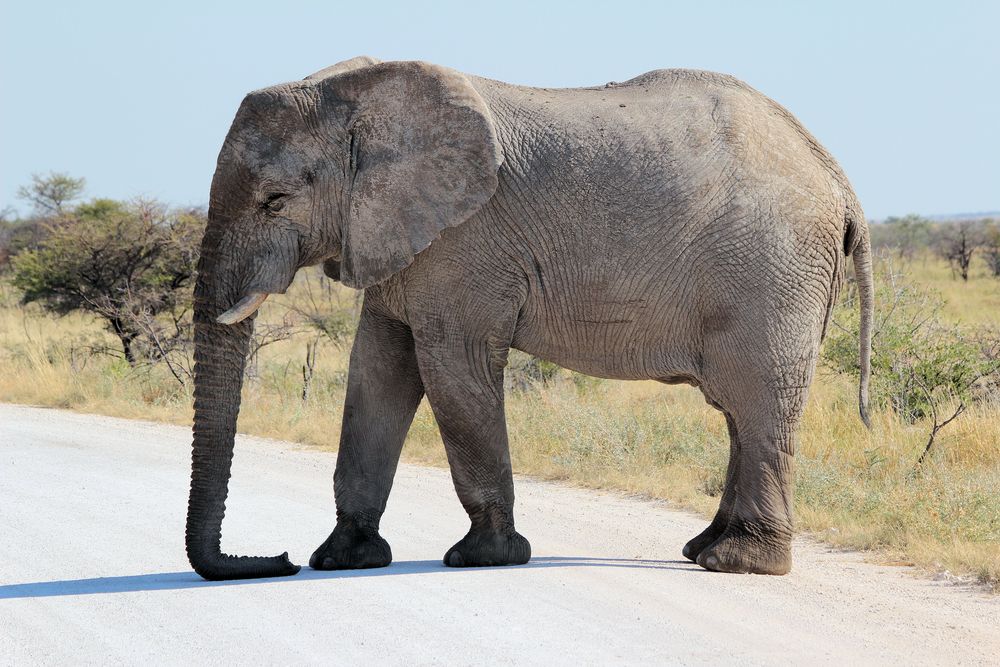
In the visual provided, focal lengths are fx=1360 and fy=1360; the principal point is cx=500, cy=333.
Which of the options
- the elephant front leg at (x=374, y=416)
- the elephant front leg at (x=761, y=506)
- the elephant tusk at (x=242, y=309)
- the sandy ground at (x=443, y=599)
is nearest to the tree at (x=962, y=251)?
the sandy ground at (x=443, y=599)

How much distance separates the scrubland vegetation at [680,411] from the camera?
8.60 m

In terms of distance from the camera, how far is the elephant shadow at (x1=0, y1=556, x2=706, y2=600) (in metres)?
6.79

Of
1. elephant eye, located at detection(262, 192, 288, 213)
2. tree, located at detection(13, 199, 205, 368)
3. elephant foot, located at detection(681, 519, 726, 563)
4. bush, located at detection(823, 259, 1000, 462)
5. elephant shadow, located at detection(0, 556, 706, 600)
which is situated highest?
tree, located at detection(13, 199, 205, 368)

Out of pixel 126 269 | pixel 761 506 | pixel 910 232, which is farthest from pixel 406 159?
pixel 910 232

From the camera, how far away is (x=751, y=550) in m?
7.16

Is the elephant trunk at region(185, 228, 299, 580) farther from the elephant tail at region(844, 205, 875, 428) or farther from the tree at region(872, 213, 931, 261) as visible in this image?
the tree at region(872, 213, 931, 261)

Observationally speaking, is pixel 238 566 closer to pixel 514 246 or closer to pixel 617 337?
pixel 514 246

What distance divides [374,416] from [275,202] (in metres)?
1.38

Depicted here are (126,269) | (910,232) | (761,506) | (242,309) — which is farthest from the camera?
(910,232)

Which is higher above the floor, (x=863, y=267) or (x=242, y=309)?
(x=863, y=267)

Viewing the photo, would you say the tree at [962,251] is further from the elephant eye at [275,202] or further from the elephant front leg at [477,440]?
the elephant eye at [275,202]

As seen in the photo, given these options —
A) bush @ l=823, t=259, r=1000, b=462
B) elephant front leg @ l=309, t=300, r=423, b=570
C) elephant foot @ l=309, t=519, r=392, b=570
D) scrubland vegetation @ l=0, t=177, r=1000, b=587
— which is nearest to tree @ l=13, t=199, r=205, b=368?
scrubland vegetation @ l=0, t=177, r=1000, b=587

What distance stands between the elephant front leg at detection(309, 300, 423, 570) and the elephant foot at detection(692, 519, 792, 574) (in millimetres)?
1828

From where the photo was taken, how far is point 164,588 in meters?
6.77
